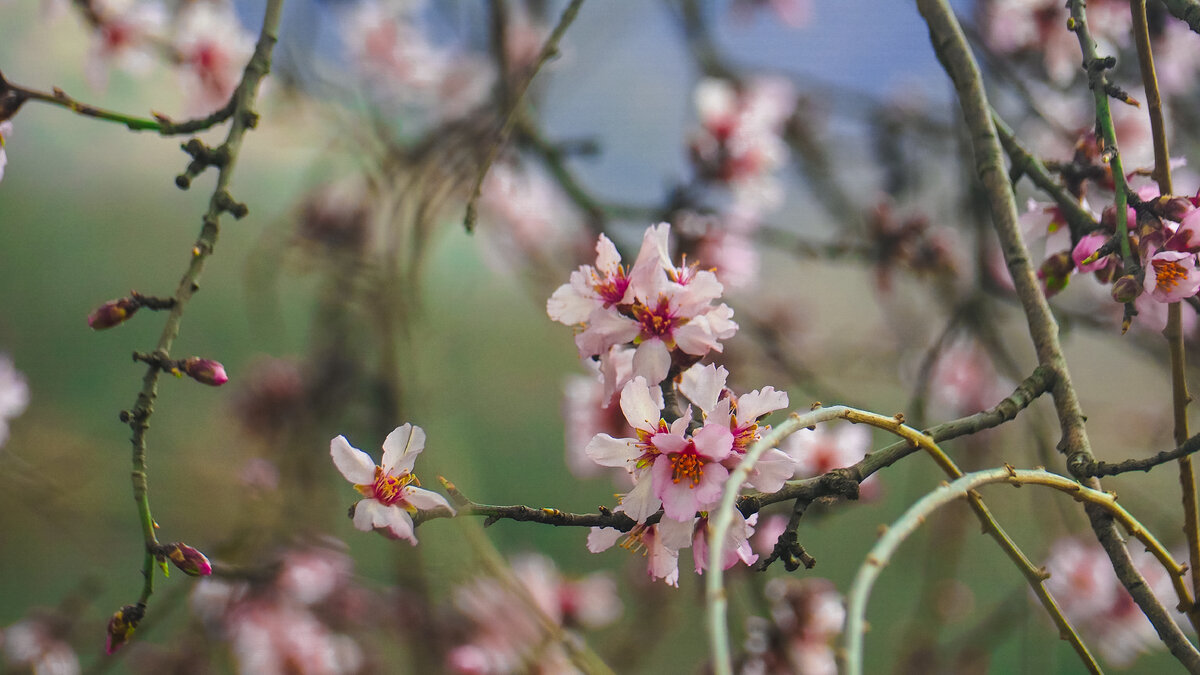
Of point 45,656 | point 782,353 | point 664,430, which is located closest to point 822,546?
point 782,353

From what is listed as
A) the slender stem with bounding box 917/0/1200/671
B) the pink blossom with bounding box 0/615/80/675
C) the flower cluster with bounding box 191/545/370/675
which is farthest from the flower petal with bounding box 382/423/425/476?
the pink blossom with bounding box 0/615/80/675

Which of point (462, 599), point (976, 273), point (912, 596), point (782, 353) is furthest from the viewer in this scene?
point (912, 596)

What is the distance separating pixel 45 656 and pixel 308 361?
0.63 meters

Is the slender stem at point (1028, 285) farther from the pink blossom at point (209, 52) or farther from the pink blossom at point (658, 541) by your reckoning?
the pink blossom at point (209, 52)

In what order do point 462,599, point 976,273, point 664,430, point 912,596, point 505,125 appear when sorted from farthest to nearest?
point 912,596
point 462,599
point 976,273
point 505,125
point 664,430

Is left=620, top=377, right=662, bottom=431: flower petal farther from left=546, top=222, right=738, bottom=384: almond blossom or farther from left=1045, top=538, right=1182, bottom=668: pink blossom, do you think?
left=1045, top=538, right=1182, bottom=668: pink blossom

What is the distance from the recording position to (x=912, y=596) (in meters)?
2.43

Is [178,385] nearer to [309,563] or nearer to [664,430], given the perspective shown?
[309,563]

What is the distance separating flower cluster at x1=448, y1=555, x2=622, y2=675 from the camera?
121cm

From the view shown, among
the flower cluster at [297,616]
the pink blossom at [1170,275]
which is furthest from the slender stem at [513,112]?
the flower cluster at [297,616]

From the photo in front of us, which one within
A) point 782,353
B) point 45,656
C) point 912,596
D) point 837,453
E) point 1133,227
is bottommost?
point 45,656

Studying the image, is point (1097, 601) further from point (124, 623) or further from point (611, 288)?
point (124, 623)

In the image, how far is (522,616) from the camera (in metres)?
1.14

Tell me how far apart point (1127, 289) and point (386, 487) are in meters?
0.42
